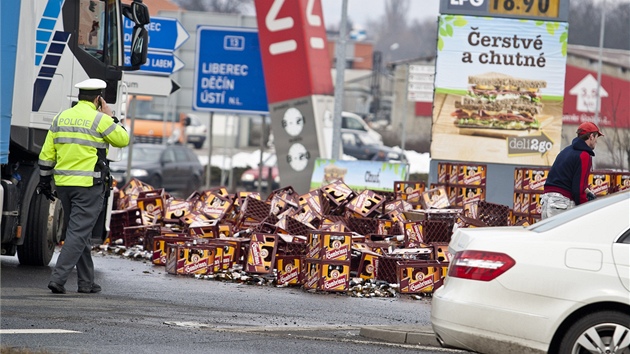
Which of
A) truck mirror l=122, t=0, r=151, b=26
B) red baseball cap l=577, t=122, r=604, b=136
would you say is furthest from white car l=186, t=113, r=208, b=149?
red baseball cap l=577, t=122, r=604, b=136

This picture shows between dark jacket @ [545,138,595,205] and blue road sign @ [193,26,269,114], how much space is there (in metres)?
13.6

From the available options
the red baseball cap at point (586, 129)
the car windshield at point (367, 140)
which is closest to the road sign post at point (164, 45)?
the red baseball cap at point (586, 129)

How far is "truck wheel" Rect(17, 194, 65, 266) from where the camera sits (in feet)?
45.8

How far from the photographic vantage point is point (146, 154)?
38.2 metres

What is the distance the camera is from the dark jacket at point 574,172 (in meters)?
12.6

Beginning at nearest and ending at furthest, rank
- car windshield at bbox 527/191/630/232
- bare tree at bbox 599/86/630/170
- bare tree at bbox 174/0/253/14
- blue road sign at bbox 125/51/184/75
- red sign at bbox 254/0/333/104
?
car windshield at bbox 527/191/630/232 < blue road sign at bbox 125/51/184/75 < red sign at bbox 254/0/333/104 < bare tree at bbox 599/86/630/170 < bare tree at bbox 174/0/253/14

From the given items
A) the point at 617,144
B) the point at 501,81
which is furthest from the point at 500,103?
the point at 617,144

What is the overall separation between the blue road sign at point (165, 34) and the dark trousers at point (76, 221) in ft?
43.8

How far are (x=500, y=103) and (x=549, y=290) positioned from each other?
16.0m

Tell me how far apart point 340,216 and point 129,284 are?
3.79 meters

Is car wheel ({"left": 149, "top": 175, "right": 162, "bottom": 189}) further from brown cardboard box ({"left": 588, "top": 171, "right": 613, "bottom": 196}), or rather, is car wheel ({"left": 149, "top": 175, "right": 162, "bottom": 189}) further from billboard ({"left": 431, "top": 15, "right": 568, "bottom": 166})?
brown cardboard box ({"left": 588, "top": 171, "right": 613, "bottom": 196})

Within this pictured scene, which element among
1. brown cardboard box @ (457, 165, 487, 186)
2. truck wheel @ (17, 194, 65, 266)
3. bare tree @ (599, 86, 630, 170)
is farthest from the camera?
bare tree @ (599, 86, 630, 170)

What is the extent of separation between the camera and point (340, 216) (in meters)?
16.2

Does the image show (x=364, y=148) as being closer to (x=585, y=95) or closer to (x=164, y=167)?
(x=164, y=167)
